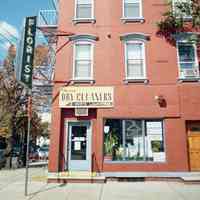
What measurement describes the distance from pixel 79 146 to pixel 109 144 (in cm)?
147

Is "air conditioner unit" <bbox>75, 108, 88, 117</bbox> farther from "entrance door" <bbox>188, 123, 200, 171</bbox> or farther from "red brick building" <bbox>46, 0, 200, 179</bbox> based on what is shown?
"entrance door" <bbox>188, 123, 200, 171</bbox>

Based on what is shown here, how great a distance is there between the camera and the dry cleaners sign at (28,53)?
10.6m

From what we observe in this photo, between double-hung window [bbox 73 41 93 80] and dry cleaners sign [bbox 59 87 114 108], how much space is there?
0.79 metres

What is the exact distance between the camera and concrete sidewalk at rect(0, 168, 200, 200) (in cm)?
879

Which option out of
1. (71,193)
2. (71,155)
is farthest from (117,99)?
(71,193)

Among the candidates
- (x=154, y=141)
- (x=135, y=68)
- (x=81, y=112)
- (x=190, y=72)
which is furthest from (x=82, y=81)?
(x=190, y=72)

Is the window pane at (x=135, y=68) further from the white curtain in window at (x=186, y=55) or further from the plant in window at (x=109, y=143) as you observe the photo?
the plant in window at (x=109, y=143)

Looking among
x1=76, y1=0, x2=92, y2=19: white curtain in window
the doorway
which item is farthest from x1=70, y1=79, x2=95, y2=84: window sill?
the doorway

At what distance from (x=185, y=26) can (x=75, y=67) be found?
6.09 m

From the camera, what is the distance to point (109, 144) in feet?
41.1

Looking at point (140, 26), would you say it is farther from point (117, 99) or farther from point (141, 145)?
point (141, 145)

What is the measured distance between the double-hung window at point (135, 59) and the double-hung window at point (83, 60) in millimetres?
1870

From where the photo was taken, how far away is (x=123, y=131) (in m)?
12.6

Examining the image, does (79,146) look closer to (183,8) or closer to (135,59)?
(135,59)
